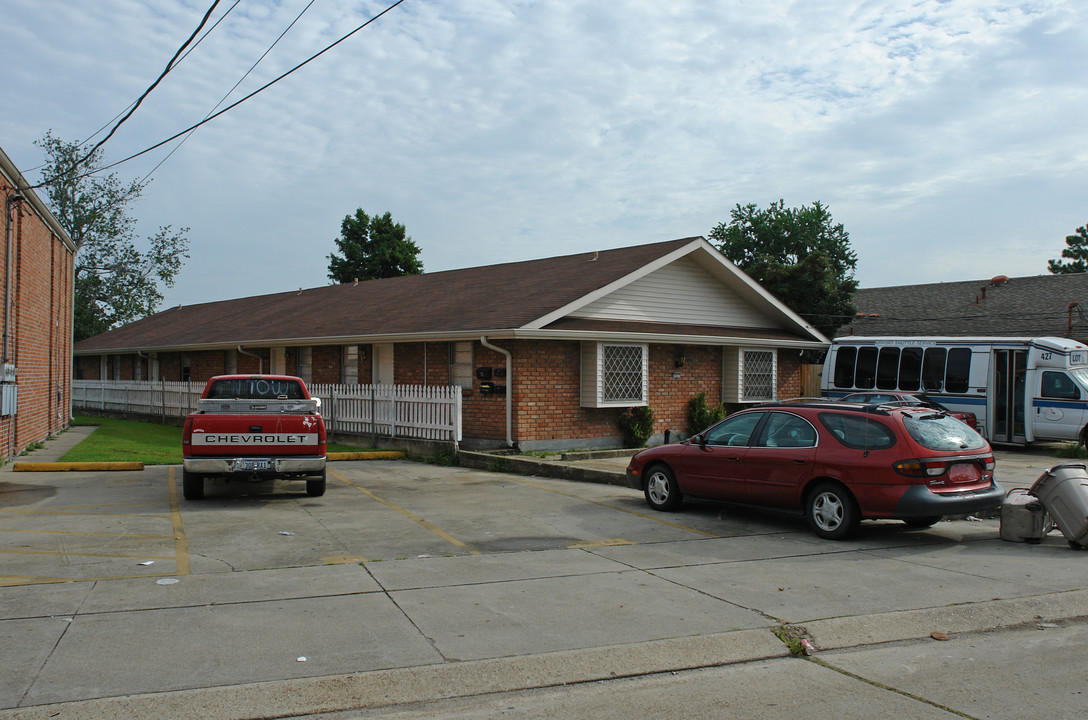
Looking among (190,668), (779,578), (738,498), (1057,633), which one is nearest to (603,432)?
(738,498)

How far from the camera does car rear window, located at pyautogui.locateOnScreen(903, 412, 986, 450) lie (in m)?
8.95

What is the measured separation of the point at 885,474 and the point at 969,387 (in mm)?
14122

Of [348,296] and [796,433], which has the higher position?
[348,296]

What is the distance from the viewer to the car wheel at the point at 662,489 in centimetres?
1094

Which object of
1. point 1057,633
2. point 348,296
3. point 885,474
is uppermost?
point 348,296

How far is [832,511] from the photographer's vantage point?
923 centimetres

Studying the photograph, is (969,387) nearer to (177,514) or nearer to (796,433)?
(796,433)

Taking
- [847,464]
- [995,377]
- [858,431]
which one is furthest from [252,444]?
[995,377]

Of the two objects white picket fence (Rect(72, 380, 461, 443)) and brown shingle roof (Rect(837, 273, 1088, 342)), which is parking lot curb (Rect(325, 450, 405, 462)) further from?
brown shingle roof (Rect(837, 273, 1088, 342))

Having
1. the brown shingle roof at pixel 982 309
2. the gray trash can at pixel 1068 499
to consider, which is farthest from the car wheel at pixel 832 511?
the brown shingle roof at pixel 982 309

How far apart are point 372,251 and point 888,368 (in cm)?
4159

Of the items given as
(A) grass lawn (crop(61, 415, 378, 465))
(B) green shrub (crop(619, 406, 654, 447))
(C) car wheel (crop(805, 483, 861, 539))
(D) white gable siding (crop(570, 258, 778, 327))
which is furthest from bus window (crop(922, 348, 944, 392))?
(A) grass lawn (crop(61, 415, 378, 465))

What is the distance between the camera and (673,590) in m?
7.05

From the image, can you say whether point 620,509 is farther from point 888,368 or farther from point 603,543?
point 888,368
